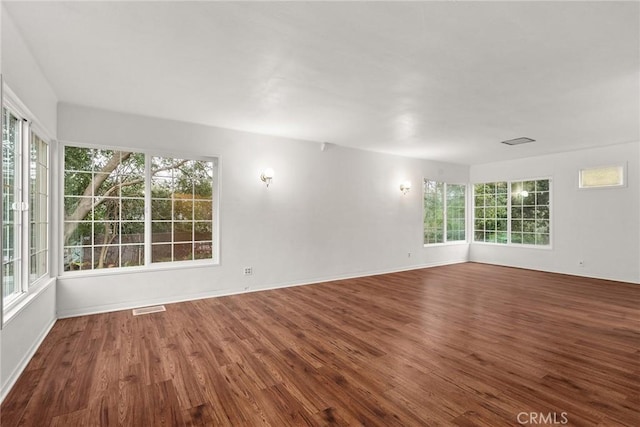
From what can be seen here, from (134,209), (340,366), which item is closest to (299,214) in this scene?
(134,209)

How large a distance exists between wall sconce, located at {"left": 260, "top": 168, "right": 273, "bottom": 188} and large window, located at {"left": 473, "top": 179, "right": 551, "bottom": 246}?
6.11 meters

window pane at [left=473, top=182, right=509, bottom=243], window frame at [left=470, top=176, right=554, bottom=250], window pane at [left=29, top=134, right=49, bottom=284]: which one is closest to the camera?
window pane at [left=29, top=134, right=49, bottom=284]

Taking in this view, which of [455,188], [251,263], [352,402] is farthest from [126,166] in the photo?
[455,188]

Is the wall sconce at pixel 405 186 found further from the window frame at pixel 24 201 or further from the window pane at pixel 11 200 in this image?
the window pane at pixel 11 200

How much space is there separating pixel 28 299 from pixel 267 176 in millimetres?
3194

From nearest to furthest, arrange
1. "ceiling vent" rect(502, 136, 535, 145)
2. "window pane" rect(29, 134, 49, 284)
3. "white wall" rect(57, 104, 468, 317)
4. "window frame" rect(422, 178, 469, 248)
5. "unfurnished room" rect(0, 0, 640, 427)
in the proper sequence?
1. "unfurnished room" rect(0, 0, 640, 427)
2. "window pane" rect(29, 134, 49, 284)
3. "white wall" rect(57, 104, 468, 317)
4. "ceiling vent" rect(502, 136, 535, 145)
5. "window frame" rect(422, 178, 469, 248)

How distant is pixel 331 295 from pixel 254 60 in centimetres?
345

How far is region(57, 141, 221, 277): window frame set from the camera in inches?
147

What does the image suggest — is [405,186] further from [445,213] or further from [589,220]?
[589,220]

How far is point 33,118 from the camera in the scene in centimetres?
281

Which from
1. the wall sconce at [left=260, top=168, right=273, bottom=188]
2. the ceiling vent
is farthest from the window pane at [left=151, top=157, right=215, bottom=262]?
the ceiling vent

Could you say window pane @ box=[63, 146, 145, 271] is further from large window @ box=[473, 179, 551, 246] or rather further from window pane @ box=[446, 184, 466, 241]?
large window @ box=[473, 179, 551, 246]

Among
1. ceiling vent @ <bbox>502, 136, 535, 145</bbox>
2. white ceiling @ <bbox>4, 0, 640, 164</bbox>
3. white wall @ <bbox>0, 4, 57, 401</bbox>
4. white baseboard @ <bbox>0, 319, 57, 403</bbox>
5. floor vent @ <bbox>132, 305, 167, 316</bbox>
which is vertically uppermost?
white ceiling @ <bbox>4, 0, 640, 164</bbox>

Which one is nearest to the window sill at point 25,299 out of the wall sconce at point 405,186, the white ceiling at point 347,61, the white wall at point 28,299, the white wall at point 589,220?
the white wall at point 28,299
